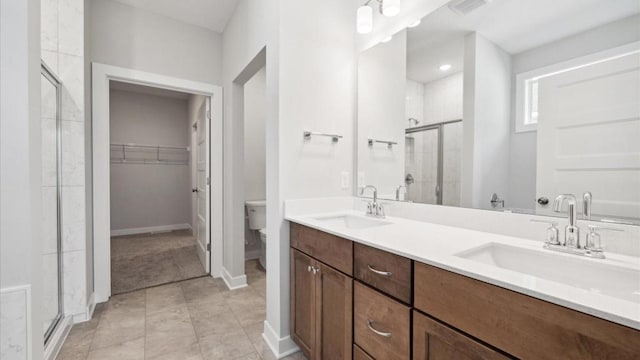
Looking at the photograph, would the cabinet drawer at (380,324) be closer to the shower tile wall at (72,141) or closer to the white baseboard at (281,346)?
the white baseboard at (281,346)

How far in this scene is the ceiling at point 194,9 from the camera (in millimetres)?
2441

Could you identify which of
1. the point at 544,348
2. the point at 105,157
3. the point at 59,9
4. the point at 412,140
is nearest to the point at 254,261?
the point at 105,157

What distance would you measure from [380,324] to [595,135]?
1061mm

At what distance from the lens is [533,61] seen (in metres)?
1.14

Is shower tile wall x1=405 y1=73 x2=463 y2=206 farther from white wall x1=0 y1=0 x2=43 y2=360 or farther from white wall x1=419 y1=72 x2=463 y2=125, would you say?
white wall x1=0 y1=0 x2=43 y2=360

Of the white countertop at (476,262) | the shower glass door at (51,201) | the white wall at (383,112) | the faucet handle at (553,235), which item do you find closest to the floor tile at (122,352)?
the shower glass door at (51,201)

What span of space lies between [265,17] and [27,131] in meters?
1.51

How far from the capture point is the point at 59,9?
6.35 ft

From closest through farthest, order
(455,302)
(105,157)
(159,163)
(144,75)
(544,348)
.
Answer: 1. (544,348)
2. (455,302)
3. (105,157)
4. (144,75)
5. (159,163)

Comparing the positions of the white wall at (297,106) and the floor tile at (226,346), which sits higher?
the white wall at (297,106)

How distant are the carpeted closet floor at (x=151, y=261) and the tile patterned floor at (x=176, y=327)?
0.24 metres

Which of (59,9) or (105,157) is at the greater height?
(59,9)

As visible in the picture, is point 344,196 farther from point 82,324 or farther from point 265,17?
point 82,324

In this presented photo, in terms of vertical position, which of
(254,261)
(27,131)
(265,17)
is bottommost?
(254,261)
